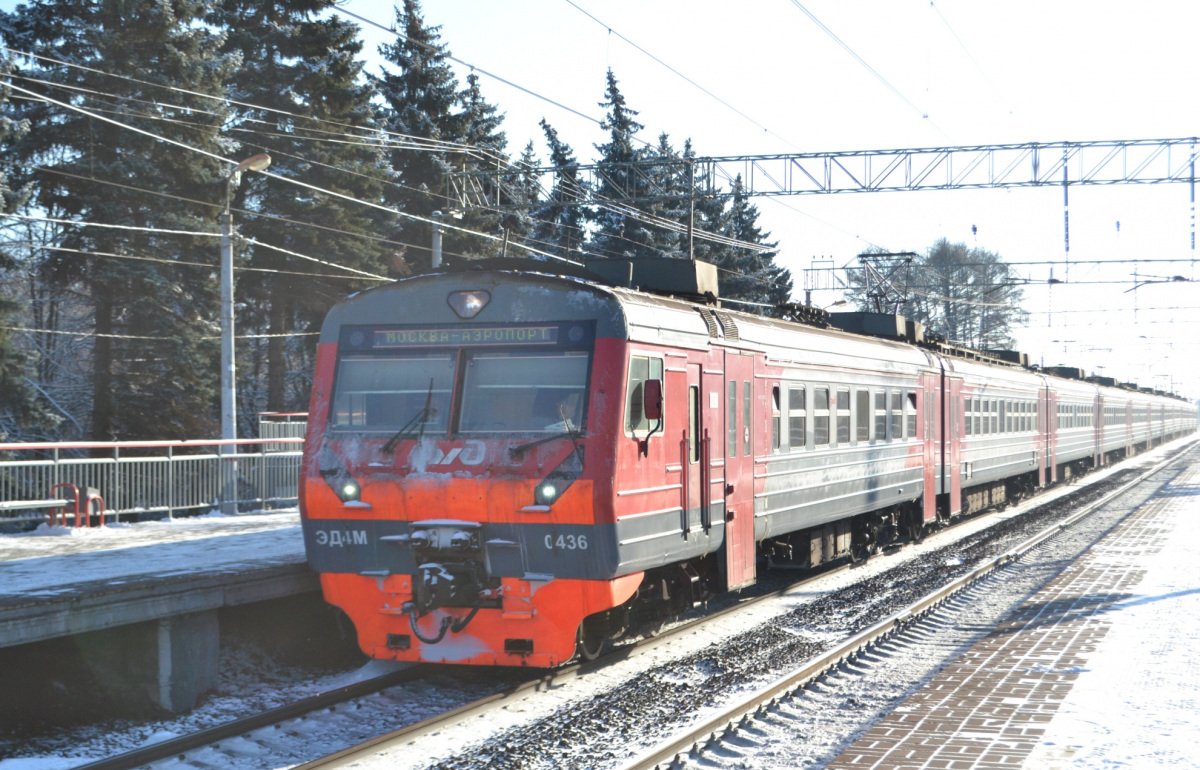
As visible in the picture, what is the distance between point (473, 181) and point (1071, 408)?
1987cm

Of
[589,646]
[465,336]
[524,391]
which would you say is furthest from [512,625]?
[465,336]

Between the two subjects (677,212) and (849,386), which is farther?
(677,212)

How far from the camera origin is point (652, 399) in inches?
367

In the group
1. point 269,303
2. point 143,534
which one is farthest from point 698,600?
point 269,303

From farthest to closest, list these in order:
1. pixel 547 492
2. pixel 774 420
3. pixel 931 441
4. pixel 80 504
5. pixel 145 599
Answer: pixel 931 441 → pixel 80 504 → pixel 774 420 → pixel 145 599 → pixel 547 492

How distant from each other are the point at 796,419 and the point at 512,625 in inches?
213

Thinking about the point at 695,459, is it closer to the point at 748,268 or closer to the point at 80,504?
the point at 80,504

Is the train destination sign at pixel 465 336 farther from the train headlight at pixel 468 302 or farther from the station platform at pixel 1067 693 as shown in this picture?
the station platform at pixel 1067 693

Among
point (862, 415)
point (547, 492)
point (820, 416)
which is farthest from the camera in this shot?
point (862, 415)

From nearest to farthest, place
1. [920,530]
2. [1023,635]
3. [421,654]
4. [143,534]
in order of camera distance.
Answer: [421,654], [1023,635], [143,534], [920,530]

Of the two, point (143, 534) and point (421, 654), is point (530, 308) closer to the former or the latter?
point (421, 654)

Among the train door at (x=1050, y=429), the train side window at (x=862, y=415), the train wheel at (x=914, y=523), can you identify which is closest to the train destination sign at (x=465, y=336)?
the train side window at (x=862, y=415)

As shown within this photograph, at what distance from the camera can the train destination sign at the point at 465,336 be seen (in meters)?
9.41

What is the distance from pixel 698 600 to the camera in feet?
36.7
